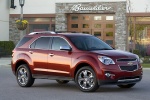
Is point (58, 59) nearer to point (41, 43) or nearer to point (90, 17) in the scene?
point (41, 43)

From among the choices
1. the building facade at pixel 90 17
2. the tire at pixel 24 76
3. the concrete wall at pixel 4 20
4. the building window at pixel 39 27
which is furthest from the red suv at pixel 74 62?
the concrete wall at pixel 4 20

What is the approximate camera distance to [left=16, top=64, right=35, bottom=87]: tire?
14.3 m

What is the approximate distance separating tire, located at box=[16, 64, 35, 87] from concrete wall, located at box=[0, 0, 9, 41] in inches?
903

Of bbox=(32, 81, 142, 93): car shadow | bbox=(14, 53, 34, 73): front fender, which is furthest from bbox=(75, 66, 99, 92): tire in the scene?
bbox=(14, 53, 34, 73): front fender

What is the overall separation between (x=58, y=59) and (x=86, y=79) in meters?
1.23

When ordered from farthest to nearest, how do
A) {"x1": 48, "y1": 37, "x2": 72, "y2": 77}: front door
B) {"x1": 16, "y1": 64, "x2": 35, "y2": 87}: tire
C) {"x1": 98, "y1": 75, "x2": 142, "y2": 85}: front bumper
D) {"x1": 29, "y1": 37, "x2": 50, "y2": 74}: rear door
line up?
{"x1": 16, "y1": 64, "x2": 35, "y2": 87}: tire
{"x1": 29, "y1": 37, "x2": 50, "y2": 74}: rear door
{"x1": 48, "y1": 37, "x2": 72, "y2": 77}: front door
{"x1": 98, "y1": 75, "x2": 142, "y2": 85}: front bumper

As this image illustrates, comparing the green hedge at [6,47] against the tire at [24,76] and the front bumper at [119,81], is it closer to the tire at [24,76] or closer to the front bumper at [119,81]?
the tire at [24,76]

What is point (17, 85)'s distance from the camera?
15.0 m

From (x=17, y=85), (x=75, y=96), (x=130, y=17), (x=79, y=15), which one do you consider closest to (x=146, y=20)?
(x=130, y=17)

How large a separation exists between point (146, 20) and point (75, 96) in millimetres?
23025

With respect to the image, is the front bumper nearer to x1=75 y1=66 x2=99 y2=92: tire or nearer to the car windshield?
x1=75 y1=66 x2=99 y2=92: tire

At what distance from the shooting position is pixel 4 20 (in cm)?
3738

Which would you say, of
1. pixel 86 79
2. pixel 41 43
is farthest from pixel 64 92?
pixel 41 43

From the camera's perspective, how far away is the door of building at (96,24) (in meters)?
35.5
